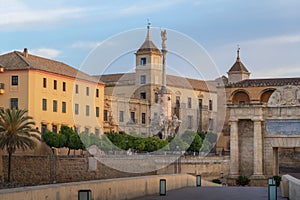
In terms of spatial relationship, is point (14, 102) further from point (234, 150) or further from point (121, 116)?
point (234, 150)

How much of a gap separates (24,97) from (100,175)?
32.8 ft

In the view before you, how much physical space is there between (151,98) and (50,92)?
28.8m

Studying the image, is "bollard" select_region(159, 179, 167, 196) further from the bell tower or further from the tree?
the bell tower

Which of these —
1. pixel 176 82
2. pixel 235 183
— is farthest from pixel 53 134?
pixel 176 82

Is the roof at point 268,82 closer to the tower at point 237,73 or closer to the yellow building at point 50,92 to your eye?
the tower at point 237,73

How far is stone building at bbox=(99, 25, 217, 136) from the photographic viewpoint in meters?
81.4

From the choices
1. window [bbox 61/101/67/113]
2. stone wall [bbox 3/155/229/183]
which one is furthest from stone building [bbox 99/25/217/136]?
stone wall [bbox 3/155/229/183]

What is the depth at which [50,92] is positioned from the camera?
64250 mm

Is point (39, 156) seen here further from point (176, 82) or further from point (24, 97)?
point (176, 82)

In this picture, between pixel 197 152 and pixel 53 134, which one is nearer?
pixel 53 134

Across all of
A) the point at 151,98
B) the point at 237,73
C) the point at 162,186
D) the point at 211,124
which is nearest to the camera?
the point at 162,186

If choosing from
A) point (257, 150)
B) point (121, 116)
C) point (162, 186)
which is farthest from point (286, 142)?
point (121, 116)

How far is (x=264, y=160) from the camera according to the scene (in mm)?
41562

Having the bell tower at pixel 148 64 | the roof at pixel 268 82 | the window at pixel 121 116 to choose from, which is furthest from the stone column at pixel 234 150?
the bell tower at pixel 148 64
